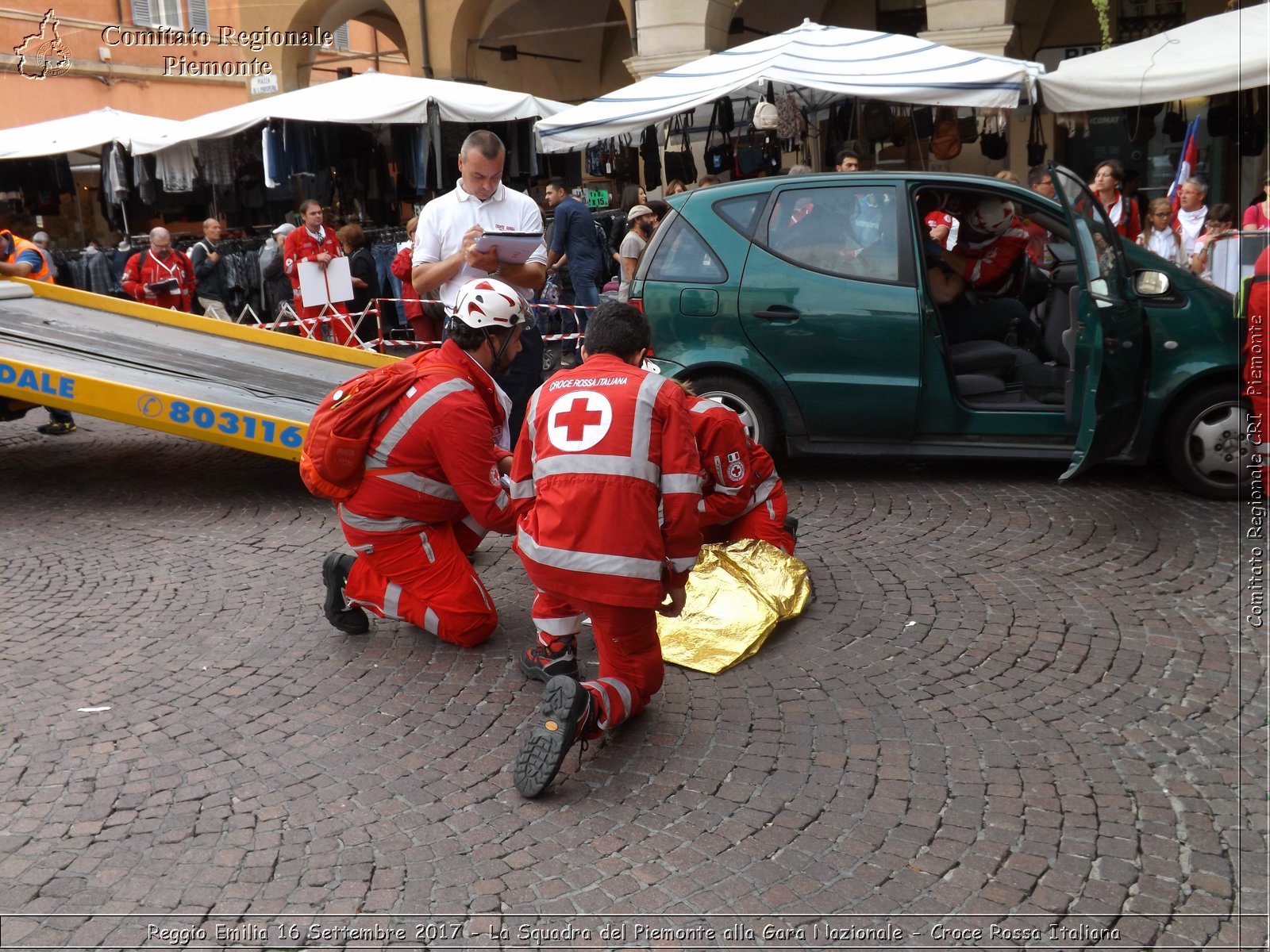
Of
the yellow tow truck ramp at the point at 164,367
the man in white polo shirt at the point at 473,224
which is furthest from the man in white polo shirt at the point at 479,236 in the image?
the yellow tow truck ramp at the point at 164,367

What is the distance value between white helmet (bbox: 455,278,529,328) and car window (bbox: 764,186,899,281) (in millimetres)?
2591

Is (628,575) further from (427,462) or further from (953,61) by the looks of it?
(953,61)

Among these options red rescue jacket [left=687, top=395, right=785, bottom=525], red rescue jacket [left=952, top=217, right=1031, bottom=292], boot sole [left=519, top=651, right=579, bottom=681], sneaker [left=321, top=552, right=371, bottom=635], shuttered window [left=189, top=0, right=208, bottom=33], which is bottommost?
boot sole [left=519, top=651, right=579, bottom=681]

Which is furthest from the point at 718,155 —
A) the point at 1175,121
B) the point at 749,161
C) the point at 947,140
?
the point at 1175,121

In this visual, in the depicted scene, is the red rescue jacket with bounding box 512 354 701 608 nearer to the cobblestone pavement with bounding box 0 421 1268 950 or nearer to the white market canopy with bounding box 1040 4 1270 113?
the cobblestone pavement with bounding box 0 421 1268 950

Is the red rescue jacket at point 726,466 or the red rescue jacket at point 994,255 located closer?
the red rescue jacket at point 726,466

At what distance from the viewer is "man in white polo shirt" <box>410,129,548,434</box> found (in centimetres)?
634

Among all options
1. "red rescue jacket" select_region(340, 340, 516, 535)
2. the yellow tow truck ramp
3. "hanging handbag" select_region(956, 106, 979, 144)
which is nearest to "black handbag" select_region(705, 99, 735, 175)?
"hanging handbag" select_region(956, 106, 979, 144)

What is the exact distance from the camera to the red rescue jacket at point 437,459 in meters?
4.85

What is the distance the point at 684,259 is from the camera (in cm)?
744

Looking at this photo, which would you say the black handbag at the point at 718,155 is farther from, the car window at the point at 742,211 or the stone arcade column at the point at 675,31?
the car window at the point at 742,211

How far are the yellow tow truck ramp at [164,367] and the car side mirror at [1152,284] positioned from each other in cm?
487

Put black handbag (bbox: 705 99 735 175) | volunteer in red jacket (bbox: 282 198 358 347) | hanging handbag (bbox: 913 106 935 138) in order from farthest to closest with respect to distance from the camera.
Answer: black handbag (bbox: 705 99 735 175), hanging handbag (bbox: 913 106 935 138), volunteer in red jacket (bbox: 282 198 358 347)

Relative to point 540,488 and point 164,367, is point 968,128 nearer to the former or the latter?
point 164,367
